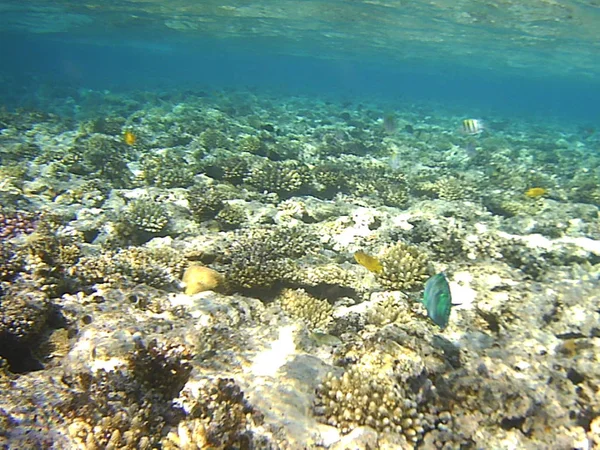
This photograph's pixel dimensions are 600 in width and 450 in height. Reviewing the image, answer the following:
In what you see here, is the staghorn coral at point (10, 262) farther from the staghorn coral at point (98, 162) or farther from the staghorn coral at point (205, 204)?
the staghorn coral at point (98, 162)

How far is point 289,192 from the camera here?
37.9 feet

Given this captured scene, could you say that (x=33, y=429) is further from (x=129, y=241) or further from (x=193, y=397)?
(x=129, y=241)

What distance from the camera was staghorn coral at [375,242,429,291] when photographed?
7031 millimetres

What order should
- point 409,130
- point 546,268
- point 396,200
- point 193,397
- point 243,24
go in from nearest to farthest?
point 193,397 < point 546,268 < point 396,200 < point 409,130 < point 243,24

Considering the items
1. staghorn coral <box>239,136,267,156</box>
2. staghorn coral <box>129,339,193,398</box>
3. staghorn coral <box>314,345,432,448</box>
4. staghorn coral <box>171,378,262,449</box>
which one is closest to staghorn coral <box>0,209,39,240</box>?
staghorn coral <box>129,339,193,398</box>

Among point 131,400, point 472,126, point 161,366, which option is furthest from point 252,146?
point 131,400

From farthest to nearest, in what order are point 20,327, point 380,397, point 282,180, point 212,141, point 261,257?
point 212,141 < point 282,180 < point 261,257 < point 20,327 < point 380,397

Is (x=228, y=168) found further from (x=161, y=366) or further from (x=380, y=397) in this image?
(x=380, y=397)

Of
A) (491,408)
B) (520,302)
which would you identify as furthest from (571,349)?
(491,408)

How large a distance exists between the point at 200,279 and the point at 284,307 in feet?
4.79

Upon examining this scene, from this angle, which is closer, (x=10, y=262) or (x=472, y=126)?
(x=10, y=262)

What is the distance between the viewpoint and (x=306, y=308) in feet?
20.9

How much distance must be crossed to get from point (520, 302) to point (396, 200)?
17.9 feet

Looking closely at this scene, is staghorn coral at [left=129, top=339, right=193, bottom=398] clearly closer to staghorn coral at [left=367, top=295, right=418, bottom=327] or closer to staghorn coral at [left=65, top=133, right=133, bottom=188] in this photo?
staghorn coral at [left=367, top=295, right=418, bottom=327]
